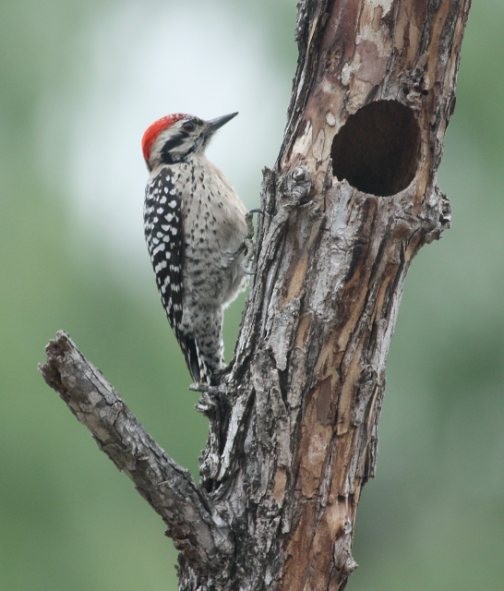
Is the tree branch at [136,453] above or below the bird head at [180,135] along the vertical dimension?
below

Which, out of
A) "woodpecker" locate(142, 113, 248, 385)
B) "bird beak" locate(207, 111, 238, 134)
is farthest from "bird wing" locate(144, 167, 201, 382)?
"bird beak" locate(207, 111, 238, 134)

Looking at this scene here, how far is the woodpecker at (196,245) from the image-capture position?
6.37 m

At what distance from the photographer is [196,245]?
21.0 ft

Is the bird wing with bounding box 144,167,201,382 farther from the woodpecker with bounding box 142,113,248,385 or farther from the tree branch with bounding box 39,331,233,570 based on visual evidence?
the tree branch with bounding box 39,331,233,570

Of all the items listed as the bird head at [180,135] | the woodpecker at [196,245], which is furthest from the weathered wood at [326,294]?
the bird head at [180,135]

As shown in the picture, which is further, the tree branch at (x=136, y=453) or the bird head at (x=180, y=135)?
the bird head at (x=180, y=135)

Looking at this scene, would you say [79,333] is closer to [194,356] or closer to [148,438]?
[194,356]

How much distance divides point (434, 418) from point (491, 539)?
51.9 inches

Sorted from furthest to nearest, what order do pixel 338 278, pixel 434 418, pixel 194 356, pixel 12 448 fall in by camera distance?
pixel 434 418
pixel 12 448
pixel 194 356
pixel 338 278

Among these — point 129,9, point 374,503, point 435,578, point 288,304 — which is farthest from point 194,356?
point 129,9

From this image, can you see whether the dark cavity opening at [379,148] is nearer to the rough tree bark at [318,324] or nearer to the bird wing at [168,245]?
the rough tree bark at [318,324]

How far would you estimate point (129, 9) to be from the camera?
13266 millimetres

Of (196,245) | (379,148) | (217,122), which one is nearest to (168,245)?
(196,245)

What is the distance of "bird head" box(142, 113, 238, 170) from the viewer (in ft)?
A: 22.2
